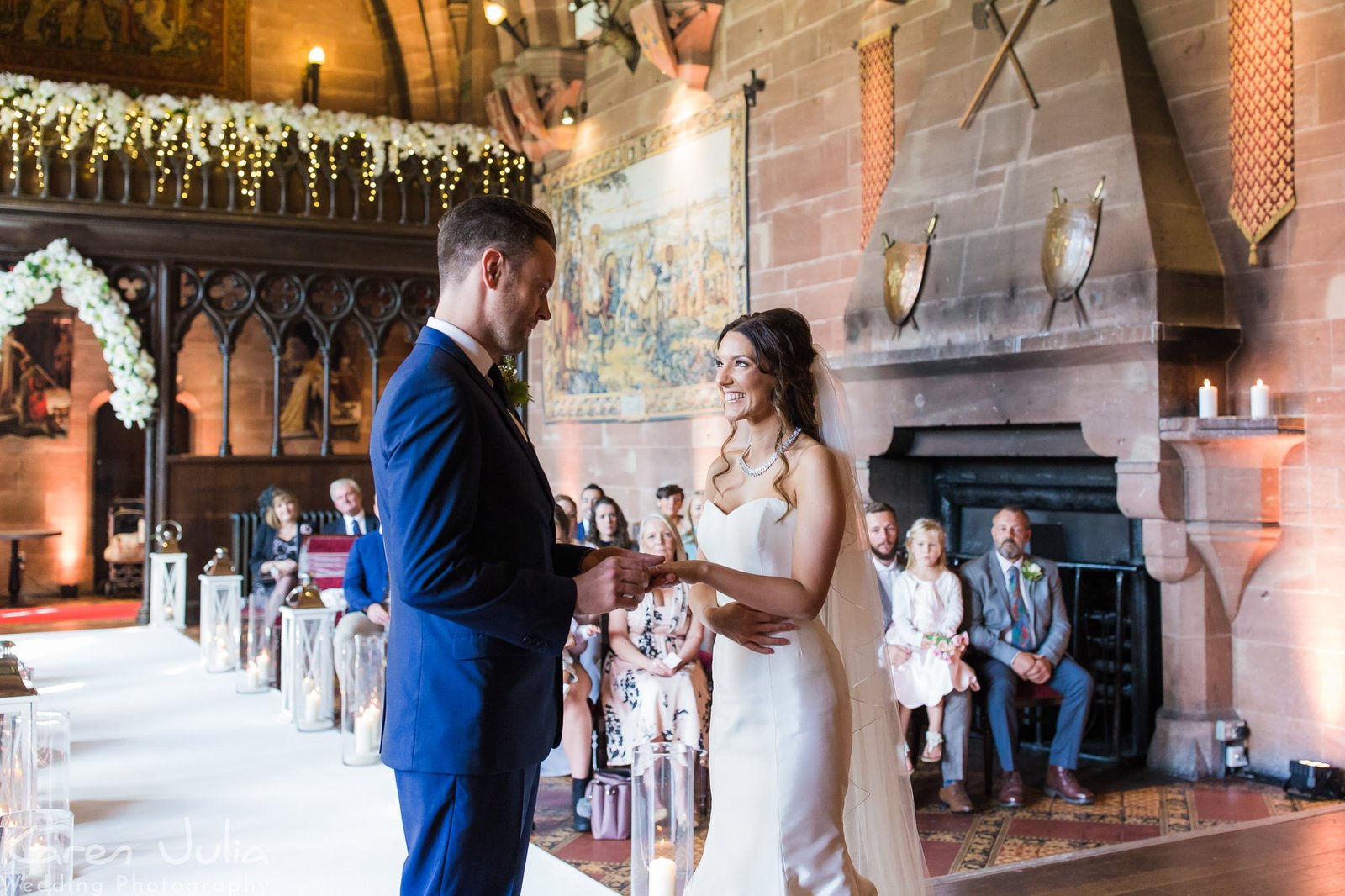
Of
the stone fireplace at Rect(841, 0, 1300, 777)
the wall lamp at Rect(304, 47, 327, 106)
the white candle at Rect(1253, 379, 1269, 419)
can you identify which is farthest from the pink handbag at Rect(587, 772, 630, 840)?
the wall lamp at Rect(304, 47, 327, 106)

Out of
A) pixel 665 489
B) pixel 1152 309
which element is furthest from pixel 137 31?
pixel 1152 309

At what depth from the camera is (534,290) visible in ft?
7.40

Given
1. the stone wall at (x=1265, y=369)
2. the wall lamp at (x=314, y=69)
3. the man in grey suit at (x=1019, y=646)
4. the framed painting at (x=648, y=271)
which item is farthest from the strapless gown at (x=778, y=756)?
the wall lamp at (x=314, y=69)

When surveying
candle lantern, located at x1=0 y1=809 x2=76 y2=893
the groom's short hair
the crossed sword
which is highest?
the crossed sword

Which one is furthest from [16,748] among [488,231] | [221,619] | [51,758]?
[221,619]

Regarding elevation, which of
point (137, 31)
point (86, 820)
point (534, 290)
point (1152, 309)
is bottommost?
point (86, 820)

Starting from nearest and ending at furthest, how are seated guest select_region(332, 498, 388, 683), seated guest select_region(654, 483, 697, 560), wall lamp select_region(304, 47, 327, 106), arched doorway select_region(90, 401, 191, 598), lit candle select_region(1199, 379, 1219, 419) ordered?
1. lit candle select_region(1199, 379, 1219, 419)
2. seated guest select_region(332, 498, 388, 683)
3. seated guest select_region(654, 483, 697, 560)
4. wall lamp select_region(304, 47, 327, 106)
5. arched doorway select_region(90, 401, 191, 598)

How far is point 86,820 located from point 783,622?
3057 mm

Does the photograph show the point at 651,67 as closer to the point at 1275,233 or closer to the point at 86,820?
the point at 1275,233

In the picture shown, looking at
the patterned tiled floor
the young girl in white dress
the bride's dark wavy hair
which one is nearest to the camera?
the bride's dark wavy hair

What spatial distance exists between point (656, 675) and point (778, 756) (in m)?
2.19

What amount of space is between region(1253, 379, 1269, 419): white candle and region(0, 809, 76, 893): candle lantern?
4798mm

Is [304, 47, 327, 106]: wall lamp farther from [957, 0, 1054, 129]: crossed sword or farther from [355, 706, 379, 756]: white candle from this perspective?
[355, 706, 379, 756]: white candle

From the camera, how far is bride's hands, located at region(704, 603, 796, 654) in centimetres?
287
